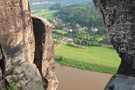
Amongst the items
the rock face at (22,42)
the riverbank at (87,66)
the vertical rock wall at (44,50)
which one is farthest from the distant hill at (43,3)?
the rock face at (22,42)

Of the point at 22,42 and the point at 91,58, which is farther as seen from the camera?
the point at 91,58

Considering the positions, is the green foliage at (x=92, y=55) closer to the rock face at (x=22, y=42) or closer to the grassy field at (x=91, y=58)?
the grassy field at (x=91, y=58)

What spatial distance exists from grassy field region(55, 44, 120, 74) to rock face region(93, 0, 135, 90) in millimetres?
16733

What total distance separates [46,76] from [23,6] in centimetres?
433

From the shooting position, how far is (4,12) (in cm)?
633

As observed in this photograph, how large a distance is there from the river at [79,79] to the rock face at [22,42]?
8.57 metres

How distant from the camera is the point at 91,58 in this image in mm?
28156

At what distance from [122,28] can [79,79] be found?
1474 cm

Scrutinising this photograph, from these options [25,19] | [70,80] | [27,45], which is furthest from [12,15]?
[70,80]

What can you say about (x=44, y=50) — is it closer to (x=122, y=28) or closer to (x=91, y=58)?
(x=122, y=28)

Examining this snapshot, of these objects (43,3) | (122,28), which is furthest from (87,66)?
(43,3)

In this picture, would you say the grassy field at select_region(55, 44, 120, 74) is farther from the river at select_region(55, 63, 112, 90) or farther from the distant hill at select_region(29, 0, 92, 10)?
the distant hill at select_region(29, 0, 92, 10)

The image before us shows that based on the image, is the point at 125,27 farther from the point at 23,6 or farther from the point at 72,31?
the point at 72,31

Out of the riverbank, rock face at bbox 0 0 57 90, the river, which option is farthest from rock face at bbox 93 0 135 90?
the riverbank
